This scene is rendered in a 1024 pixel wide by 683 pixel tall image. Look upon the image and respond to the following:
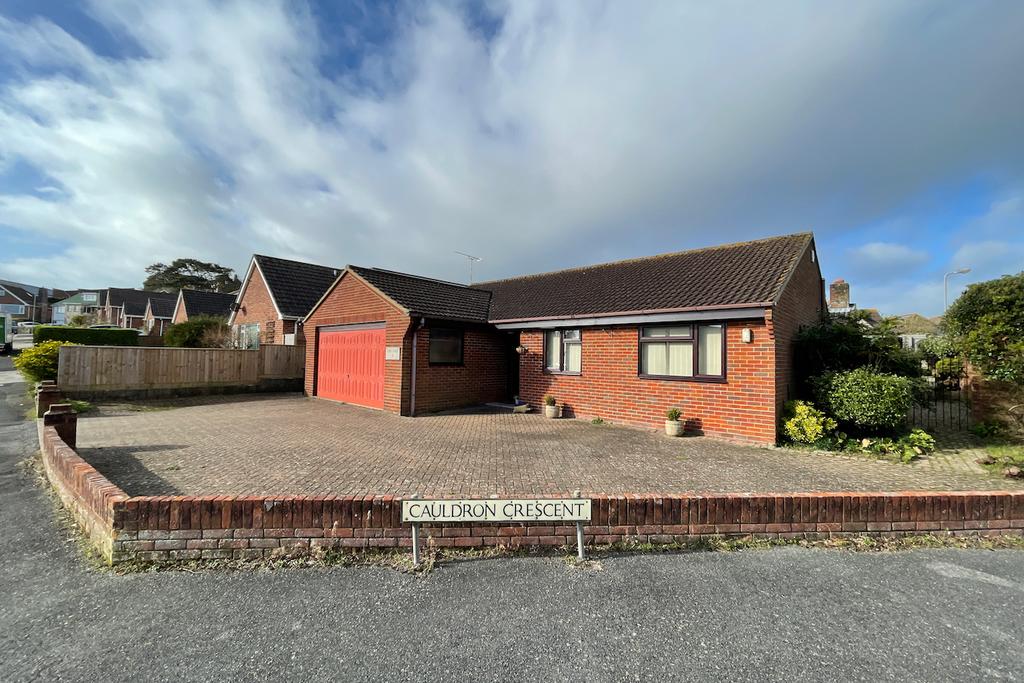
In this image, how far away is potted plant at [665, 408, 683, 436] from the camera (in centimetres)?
888

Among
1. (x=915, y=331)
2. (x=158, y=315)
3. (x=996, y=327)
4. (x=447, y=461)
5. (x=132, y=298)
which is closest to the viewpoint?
(x=447, y=461)

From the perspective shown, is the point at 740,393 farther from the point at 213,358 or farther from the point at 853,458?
the point at 213,358

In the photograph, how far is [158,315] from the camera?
43.2 metres

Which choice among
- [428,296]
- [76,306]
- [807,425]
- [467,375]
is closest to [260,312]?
[428,296]

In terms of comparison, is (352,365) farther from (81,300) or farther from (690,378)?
(81,300)

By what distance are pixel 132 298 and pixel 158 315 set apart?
15.7 metres

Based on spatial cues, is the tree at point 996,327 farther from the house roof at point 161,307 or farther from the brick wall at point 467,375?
the house roof at point 161,307

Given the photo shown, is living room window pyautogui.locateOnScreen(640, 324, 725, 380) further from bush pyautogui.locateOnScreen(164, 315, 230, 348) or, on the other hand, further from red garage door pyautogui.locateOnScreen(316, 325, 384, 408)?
bush pyautogui.locateOnScreen(164, 315, 230, 348)

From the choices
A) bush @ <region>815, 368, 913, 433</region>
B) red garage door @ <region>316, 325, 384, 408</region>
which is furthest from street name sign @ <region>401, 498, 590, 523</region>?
red garage door @ <region>316, 325, 384, 408</region>

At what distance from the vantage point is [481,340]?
13102mm

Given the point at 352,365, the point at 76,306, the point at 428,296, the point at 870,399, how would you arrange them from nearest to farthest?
the point at 870,399 < the point at 428,296 < the point at 352,365 < the point at 76,306

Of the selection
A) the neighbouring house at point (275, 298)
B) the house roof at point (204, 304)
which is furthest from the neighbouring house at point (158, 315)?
the neighbouring house at point (275, 298)

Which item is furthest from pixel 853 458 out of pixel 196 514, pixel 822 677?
pixel 196 514

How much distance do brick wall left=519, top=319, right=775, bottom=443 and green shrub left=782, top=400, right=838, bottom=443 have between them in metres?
0.42
